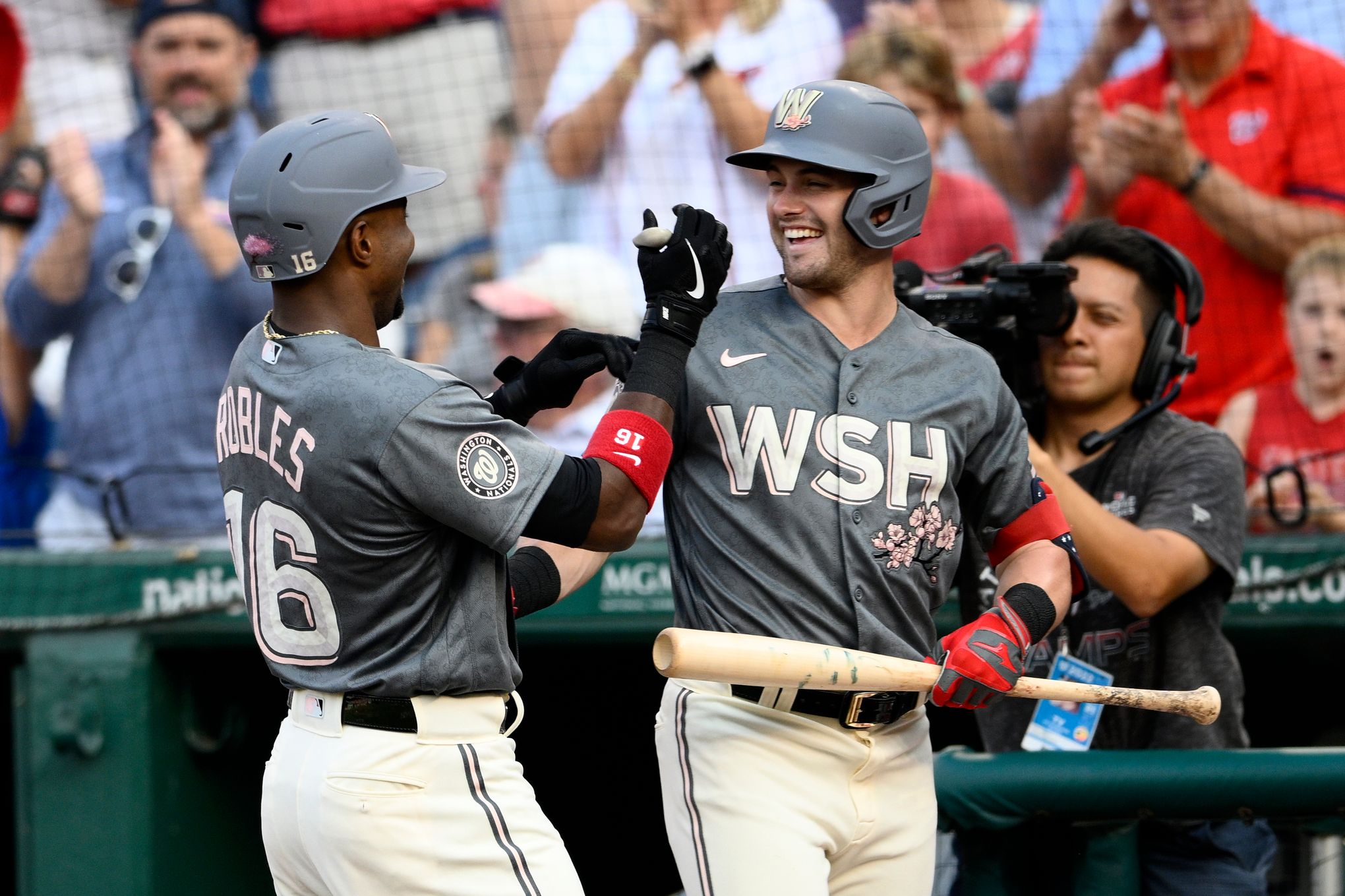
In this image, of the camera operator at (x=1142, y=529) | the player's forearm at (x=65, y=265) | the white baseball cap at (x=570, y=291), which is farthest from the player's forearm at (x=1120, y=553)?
the player's forearm at (x=65, y=265)

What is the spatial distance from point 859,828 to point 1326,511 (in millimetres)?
2021

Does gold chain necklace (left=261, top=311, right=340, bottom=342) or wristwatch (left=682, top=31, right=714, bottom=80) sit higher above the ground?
wristwatch (left=682, top=31, right=714, bottom=80)

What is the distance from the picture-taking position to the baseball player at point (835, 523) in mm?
2391

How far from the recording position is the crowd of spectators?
4.42m

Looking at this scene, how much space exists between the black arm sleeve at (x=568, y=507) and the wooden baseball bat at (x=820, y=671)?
0.19 meters

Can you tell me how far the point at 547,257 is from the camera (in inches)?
202

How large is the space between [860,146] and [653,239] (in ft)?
1.35

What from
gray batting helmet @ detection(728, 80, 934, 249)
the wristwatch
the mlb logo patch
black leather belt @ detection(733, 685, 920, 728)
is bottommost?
black leather belt @ detection(733, 685, 920, 728)

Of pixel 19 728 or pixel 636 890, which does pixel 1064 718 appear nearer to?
pixel 636 890

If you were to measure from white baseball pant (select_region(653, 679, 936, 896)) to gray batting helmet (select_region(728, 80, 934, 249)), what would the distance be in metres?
0.78

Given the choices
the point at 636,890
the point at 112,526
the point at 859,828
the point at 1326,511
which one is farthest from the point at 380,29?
the point at 859,828

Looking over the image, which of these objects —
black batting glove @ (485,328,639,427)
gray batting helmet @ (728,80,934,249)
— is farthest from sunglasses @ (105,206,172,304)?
gray batting helmet @ (728,80,934,249)

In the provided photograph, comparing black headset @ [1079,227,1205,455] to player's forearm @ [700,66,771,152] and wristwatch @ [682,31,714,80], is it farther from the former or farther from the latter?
wristwatch @ [682,31,714,80]

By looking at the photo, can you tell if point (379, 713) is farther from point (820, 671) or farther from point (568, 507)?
point (820, 671)
